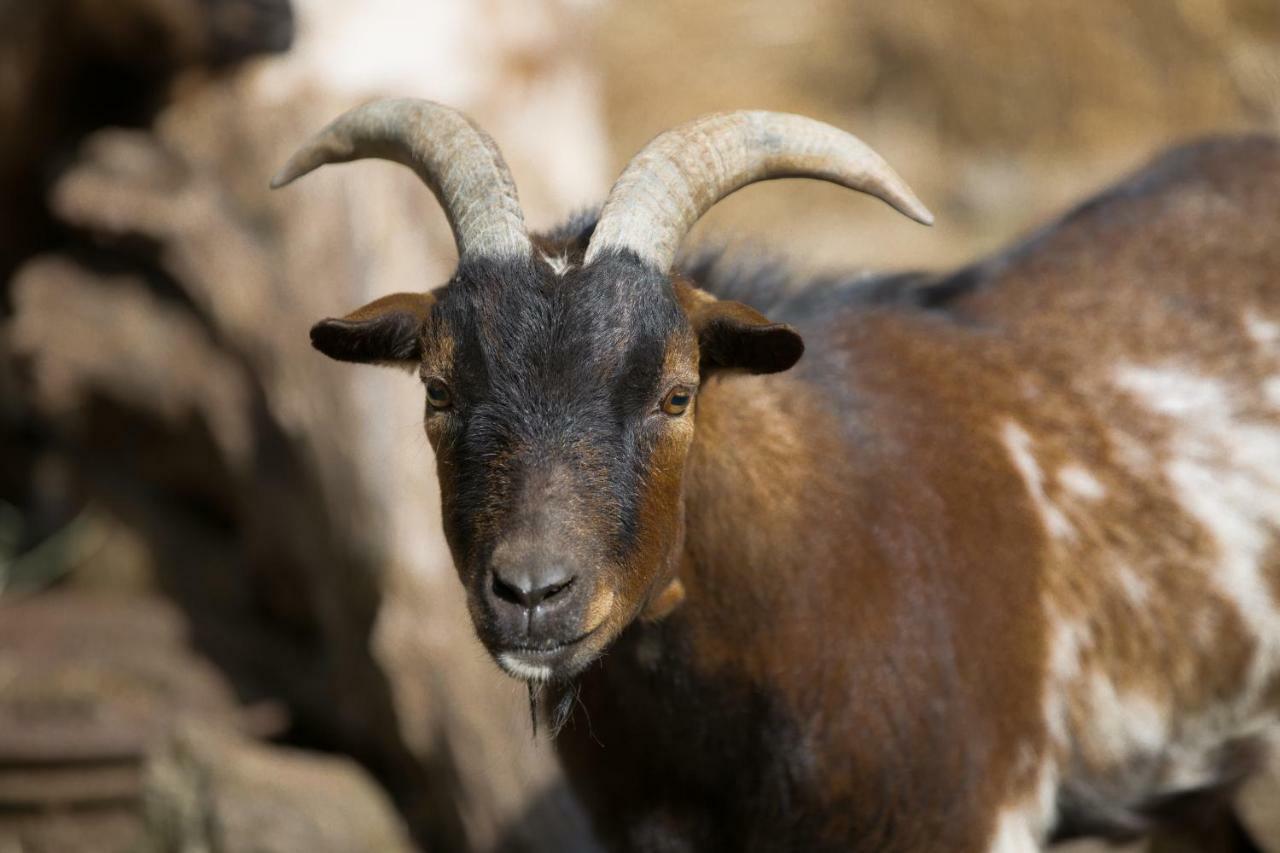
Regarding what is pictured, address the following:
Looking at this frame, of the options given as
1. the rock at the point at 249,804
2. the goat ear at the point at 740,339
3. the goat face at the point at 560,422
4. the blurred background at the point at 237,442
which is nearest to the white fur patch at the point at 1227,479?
the blurred background at the point at 237,442

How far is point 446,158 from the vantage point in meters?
3.42

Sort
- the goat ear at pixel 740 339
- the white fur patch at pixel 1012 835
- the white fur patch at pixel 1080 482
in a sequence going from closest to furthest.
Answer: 1. the goat ear at pixel 740 339
2. the white fur patch at pixel 1012 835
3. the white fur patch at pixel 1080 482

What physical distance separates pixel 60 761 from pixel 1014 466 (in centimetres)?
415

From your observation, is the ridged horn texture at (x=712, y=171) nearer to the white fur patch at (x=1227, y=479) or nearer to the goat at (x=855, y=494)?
the goat at (x=855, y=494)

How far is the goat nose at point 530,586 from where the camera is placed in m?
2.88

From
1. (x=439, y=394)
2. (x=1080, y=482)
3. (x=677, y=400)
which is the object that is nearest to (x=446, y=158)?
(x=439, y=394)

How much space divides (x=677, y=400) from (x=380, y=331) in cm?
67

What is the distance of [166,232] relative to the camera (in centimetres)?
621

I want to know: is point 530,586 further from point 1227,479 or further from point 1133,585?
point 1227,479

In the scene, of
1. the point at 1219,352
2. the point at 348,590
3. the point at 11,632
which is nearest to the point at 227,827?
the point at 348,590

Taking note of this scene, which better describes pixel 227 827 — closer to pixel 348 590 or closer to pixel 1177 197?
pixel 348 590

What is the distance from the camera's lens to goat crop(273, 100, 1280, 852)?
3.08 m

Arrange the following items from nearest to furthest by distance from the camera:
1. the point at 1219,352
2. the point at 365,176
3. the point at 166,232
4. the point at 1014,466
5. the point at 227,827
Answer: the point at 1014,466, the point at 1219,352, the point at 227,827, the point at 365,176, the point at 166,232

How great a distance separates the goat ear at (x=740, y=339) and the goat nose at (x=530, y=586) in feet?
2.13
